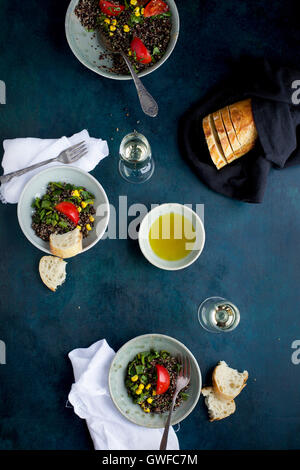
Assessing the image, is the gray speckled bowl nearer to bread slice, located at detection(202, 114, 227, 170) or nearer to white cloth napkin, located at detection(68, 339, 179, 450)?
white cloth napkin, located at detection(68, 339, 179, 450)

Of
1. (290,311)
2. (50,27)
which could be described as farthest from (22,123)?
(290,311)

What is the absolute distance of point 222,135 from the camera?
1938 mm

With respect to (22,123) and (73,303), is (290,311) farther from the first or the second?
(22,123)

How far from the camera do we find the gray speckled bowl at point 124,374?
189 centimetres

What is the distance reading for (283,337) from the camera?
2045 millimetres

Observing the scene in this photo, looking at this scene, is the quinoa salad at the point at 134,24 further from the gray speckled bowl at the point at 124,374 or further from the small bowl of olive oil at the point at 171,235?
the gray speckled bowl at the point at 124,374

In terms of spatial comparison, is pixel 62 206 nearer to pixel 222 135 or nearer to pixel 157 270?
pixel 157 270

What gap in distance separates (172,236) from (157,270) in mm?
153

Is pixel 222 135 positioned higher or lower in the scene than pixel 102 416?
higher

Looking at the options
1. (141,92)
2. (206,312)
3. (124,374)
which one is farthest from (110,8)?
(124,374)

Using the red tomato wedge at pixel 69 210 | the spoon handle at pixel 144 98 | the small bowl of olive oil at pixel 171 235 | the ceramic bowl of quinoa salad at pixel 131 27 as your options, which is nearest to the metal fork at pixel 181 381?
the small bowl of olive oil at pixel 171 235

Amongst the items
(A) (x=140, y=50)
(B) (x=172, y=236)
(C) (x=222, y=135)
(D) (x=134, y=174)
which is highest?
(A) (x=140, y=50)

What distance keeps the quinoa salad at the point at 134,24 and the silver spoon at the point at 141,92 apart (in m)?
0.02

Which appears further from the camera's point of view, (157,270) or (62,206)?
(157,270)
